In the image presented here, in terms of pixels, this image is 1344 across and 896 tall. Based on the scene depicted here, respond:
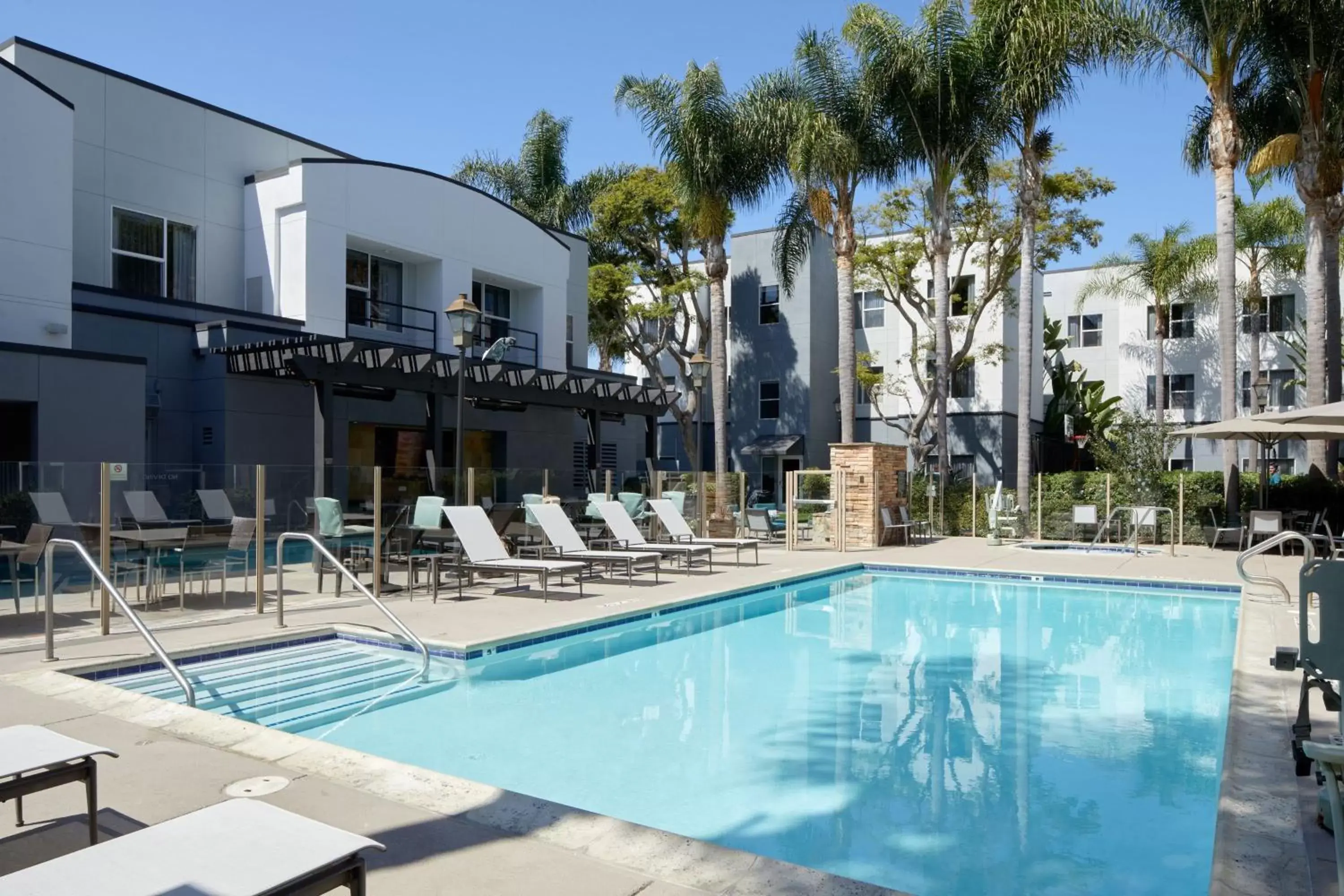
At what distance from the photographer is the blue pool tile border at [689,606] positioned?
26.1ft

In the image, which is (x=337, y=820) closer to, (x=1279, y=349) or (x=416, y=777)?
(x=416, y=777)

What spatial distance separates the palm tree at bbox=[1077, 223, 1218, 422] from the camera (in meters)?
31.6

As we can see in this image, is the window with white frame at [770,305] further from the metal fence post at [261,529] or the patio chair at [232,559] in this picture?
the patio chair at [232,559]

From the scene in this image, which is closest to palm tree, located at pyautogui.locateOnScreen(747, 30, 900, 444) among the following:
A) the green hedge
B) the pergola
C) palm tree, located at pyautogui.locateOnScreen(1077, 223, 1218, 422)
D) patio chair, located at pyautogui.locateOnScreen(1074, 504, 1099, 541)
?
the green hedge

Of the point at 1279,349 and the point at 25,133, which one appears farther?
the point at 1279,349

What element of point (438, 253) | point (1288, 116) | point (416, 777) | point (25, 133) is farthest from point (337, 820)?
point (1288, 116)

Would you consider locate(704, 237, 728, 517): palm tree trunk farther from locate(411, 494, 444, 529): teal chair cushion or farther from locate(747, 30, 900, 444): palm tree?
locate(411, 494, 444, 529): teal chair cushion

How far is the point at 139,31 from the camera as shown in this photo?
14336mm

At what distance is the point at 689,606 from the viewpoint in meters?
11.5

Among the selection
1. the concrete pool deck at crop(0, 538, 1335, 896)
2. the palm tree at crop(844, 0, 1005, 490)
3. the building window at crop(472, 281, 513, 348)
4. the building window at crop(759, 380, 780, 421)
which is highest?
A: the palm tree at crop(844, 0, 1005, 490)

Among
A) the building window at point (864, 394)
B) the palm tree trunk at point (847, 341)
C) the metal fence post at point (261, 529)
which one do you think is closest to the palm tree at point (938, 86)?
the palm tree trunk at point (847, 341)

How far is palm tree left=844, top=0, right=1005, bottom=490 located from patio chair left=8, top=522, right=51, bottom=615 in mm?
18733

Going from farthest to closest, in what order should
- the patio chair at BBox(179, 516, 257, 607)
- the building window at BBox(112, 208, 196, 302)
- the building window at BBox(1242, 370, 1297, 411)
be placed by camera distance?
the building window at BBox(1242, 370, 1297, 411) → the building window at BBox(112, 208, 196, 302) → the patio chair at BBox(179, 516, 257, 607)

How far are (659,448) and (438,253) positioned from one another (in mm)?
16713
